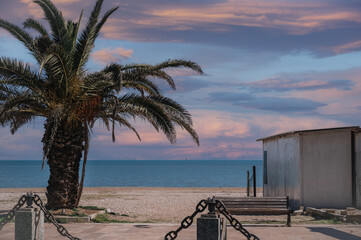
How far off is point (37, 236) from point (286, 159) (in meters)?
12.6

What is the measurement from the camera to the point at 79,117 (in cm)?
1628

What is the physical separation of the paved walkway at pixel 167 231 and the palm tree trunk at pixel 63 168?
2.32 metres

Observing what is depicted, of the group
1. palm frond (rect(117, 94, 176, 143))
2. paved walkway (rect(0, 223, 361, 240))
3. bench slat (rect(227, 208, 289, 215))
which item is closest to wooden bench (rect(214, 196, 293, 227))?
bench slat (rect(227, 208, 289, 215))

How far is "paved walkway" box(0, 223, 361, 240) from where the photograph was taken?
11.5 m

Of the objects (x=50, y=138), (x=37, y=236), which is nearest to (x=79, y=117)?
(x=50, y=138)

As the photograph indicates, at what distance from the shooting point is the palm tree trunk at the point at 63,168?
1605 centimetres

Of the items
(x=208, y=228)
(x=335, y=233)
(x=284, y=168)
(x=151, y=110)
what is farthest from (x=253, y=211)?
(x=208, y=228)

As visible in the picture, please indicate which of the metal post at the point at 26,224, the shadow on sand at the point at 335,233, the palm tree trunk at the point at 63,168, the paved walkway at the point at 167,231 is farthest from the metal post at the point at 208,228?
the palm tree trunk at the point at 63,168

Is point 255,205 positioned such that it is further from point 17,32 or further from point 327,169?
point 17,32

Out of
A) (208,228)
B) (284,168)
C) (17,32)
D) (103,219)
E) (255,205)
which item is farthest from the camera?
(284,168)

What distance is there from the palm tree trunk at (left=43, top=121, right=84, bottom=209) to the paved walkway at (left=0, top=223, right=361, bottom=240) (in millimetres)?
2321

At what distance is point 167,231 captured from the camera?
40.7 feet

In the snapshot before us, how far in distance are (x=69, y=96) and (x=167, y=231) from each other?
5.93 meters

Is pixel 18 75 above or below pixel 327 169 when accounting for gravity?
above
